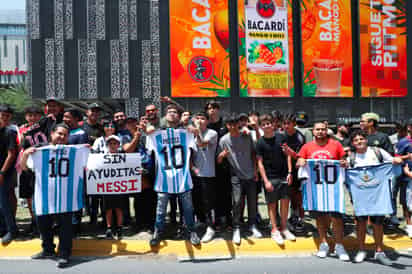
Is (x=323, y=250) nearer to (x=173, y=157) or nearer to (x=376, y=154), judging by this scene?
(x=376, y=154)

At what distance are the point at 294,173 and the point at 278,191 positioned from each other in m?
0.69

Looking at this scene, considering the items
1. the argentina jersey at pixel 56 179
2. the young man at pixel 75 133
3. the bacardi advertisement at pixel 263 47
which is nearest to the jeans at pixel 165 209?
the argentina jersey at pixel 56 179

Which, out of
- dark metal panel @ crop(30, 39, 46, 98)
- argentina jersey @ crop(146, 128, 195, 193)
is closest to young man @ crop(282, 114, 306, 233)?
argentina jersey @ crop(146, 128, 195, 193)

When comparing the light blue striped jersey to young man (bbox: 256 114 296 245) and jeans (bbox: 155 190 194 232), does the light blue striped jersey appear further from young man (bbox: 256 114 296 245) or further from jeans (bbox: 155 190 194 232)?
jeans (bbox: 155 190 194 232)

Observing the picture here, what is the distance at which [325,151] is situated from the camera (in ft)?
16.6

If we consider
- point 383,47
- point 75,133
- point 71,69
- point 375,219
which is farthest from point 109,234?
point 383,47

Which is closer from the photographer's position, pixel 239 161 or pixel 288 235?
pixel 288 235

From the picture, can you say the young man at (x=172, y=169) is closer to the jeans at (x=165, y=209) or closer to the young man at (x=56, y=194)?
the jeans at (x=165, y=209)

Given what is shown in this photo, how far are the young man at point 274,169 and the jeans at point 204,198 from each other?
963mm

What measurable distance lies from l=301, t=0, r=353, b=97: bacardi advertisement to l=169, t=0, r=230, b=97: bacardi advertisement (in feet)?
25.2

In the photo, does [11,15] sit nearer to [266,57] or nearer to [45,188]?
[266,57]

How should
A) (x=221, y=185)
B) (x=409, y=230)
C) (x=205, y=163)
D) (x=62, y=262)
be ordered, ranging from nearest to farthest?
(x=62, y=262), (x=205, y=163), (x=409, y=230), (x=221, y=185)

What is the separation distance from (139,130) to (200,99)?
23.1 metres

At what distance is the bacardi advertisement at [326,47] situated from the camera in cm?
2877
